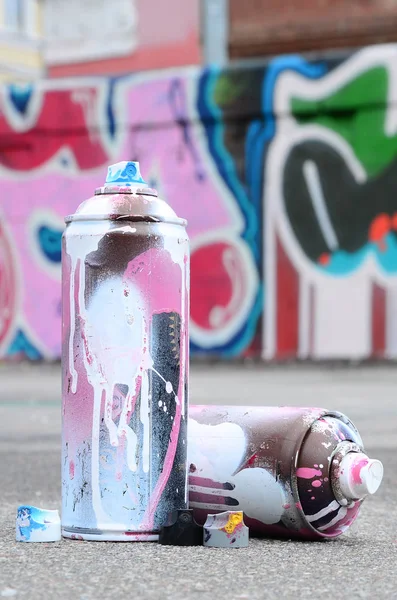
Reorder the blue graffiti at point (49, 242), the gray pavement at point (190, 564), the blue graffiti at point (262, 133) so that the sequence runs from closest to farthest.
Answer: the gray pavement at point (190, 564) → the blue graffiti at point (262, 133) → the blue graffiti at point (49, 242)

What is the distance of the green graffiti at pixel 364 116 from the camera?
13.0 m

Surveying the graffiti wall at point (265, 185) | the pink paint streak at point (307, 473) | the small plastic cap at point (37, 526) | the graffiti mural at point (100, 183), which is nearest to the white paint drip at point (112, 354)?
the small plastic cap at point (37, 526)

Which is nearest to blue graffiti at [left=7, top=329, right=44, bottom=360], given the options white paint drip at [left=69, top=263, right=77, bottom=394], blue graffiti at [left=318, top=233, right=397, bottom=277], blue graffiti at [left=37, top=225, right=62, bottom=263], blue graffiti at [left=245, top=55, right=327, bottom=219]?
blue graffiti at [left=37, top=225, right=62, bottom=263]

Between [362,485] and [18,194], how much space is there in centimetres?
1235

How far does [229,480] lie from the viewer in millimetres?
3059

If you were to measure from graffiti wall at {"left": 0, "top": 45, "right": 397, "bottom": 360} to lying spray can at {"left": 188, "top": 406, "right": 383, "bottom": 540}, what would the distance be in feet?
32.5

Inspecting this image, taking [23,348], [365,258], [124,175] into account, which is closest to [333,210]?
[365,258]

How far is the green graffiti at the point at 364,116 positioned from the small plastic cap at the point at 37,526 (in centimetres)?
1051

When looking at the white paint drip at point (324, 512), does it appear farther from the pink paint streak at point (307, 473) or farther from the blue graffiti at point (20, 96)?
the blue graffiti at point (20, 96)

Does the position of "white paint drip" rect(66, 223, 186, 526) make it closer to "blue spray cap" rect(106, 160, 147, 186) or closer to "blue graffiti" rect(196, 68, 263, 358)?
"blue spray cap" rect(106, 160, 147, 186)

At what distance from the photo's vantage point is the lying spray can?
2.97 m

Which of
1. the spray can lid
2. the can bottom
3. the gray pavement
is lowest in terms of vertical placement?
the gray pavement

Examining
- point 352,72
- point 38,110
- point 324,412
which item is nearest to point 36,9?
point 38,110

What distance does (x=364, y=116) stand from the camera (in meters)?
13.1
